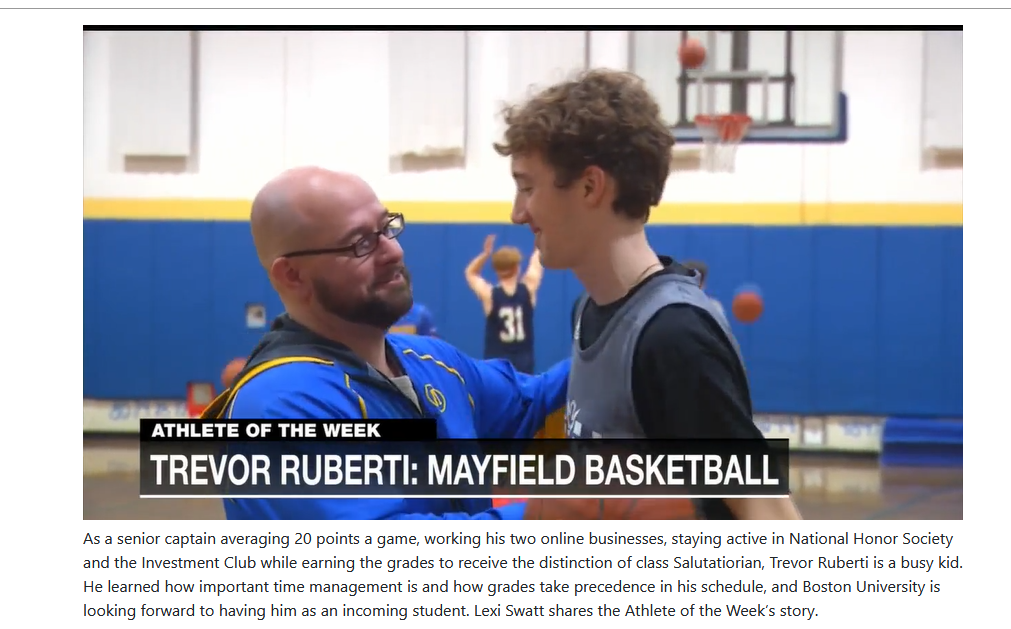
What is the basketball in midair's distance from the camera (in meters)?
5.34

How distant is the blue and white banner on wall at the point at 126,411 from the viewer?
4.79 m

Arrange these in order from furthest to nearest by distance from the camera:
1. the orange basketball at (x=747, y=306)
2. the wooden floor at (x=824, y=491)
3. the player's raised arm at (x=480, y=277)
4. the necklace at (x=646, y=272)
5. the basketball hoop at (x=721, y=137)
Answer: the player's raised arm at (x=480, y=277) < the orange basketball at (x=747, y=306) < the basketball hoop at (x=721, y=137) < the wooden floor at (x=824, y=491) < the necklace at (x=646, y=272)

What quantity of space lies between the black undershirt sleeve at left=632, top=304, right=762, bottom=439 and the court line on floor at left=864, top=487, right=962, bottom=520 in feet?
9.82

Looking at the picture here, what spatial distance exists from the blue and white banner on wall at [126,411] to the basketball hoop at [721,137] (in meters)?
2.94

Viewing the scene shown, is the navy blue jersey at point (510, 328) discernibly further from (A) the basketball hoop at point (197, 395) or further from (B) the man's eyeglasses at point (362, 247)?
(B) the man's eyeglasses at point (362, 247)

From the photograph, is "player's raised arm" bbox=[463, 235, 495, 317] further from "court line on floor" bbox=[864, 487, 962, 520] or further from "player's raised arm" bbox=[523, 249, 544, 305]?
"court line on floor" bbox=[864, 487, 962, 520]

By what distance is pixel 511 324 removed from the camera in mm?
5406

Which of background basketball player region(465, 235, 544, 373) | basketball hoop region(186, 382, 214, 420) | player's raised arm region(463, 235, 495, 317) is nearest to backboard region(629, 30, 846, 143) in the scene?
background basketball player region(465, 235, 544, 373)

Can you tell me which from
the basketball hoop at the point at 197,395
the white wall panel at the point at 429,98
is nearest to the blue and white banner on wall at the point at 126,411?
the basketball hoop at the point at 197,395

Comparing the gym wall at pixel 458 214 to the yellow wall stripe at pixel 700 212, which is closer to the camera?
the gym wall at pixel 458 214

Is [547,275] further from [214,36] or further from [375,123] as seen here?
[214,36]

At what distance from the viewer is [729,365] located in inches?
82.7

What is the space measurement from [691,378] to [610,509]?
54cm
